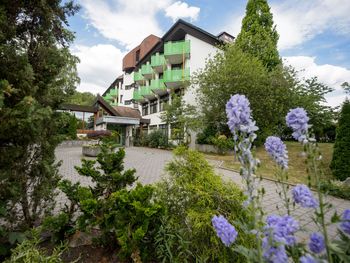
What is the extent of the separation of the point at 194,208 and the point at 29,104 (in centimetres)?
221

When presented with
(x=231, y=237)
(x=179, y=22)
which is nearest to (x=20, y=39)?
(x=231, y=237)

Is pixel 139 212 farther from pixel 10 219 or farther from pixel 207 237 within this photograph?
pixel 10 219

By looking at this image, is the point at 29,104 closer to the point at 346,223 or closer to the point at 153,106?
the point at 346,223

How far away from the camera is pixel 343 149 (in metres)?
7.86

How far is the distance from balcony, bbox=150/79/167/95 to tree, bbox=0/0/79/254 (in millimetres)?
19169

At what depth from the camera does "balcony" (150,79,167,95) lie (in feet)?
73.4

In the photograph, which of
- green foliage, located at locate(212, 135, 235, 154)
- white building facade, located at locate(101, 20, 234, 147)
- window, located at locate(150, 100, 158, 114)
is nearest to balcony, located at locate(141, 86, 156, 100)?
white building facade, located at locate(101, 20, 234, 147)

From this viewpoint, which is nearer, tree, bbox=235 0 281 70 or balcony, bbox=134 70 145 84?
tree, bbox=235 0 281 70

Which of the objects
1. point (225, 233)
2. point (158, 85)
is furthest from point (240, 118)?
point (158, 85)

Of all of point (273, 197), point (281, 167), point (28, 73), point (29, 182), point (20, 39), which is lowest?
point (273, 197)

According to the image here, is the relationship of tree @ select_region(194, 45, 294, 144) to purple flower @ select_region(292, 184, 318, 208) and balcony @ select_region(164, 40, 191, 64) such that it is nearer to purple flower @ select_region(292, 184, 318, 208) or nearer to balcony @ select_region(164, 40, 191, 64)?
balcony @ select_region(164, 40, 191, 64)

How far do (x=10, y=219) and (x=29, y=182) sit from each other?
49 centimetres

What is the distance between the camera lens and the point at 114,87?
4550 cm

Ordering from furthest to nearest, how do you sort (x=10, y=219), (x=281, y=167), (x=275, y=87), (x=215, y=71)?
(x=215, y=71)
(x=275, y=87)
(x=10, y=219)
(x=281, y=167)
